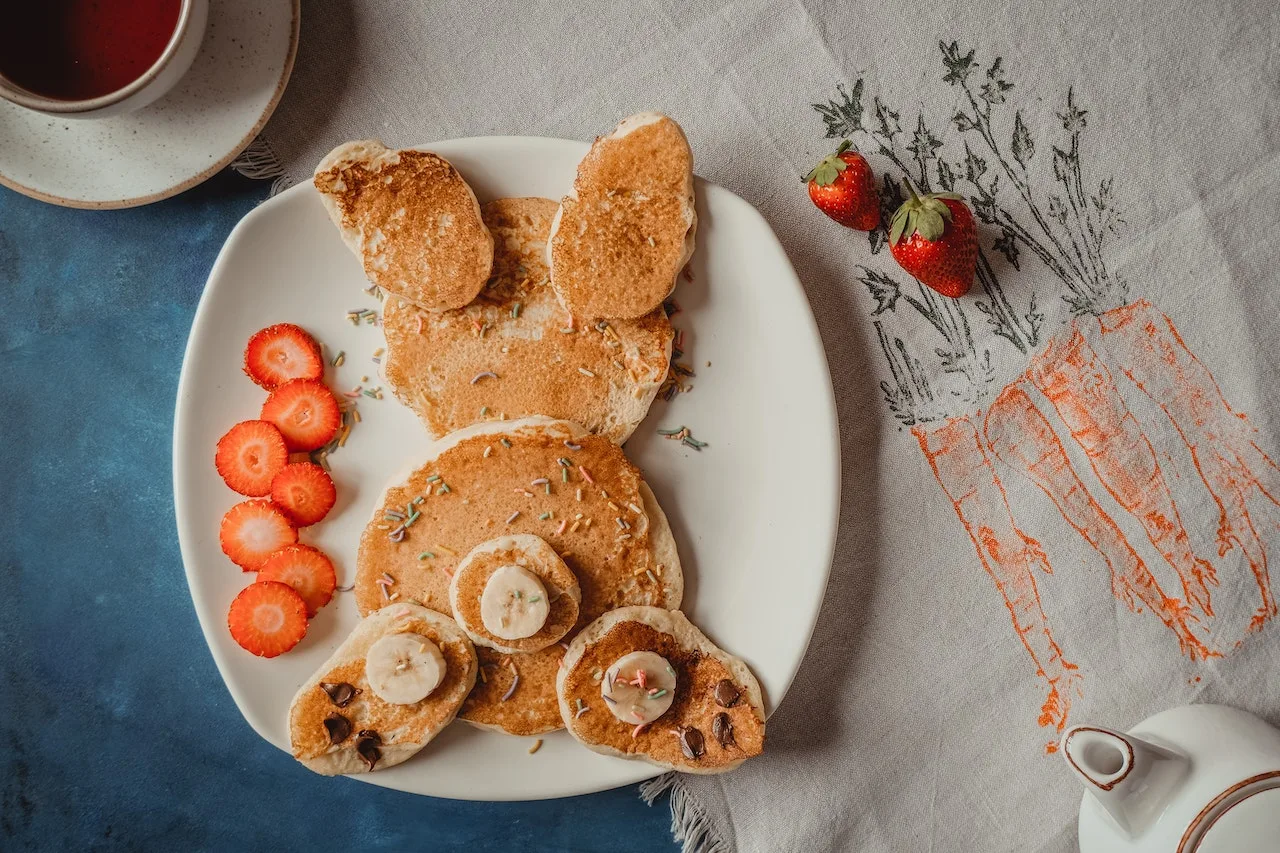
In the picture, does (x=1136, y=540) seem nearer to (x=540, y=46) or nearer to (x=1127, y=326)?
(x=1127, y=326)

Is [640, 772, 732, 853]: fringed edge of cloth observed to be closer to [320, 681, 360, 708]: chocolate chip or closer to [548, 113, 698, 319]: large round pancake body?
[320, 681, 360, 708]: chocolate chip

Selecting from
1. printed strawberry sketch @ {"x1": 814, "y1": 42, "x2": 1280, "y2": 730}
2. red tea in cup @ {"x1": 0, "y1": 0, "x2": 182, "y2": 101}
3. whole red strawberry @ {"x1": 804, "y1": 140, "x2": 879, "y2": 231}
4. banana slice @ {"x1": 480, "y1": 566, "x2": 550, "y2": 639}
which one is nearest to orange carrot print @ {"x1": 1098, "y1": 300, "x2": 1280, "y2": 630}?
printed strawberry sketch @ {"x1": 814, "y1": 42, "x2": 1280, "y2": 730}

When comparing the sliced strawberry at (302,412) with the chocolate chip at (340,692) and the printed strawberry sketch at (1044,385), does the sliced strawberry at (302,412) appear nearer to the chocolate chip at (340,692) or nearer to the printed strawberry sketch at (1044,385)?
the chocolate chip at (340,692)

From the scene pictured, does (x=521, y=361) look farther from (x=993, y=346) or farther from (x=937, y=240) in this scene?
(x=993, y=346)

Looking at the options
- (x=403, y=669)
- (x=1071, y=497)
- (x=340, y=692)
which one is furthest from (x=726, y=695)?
(x=1071, y=497)

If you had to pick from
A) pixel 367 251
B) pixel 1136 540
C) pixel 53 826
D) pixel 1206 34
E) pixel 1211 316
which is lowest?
pixel 1136 540

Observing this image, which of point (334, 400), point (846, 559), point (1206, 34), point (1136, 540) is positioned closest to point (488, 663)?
point (334, 400)
